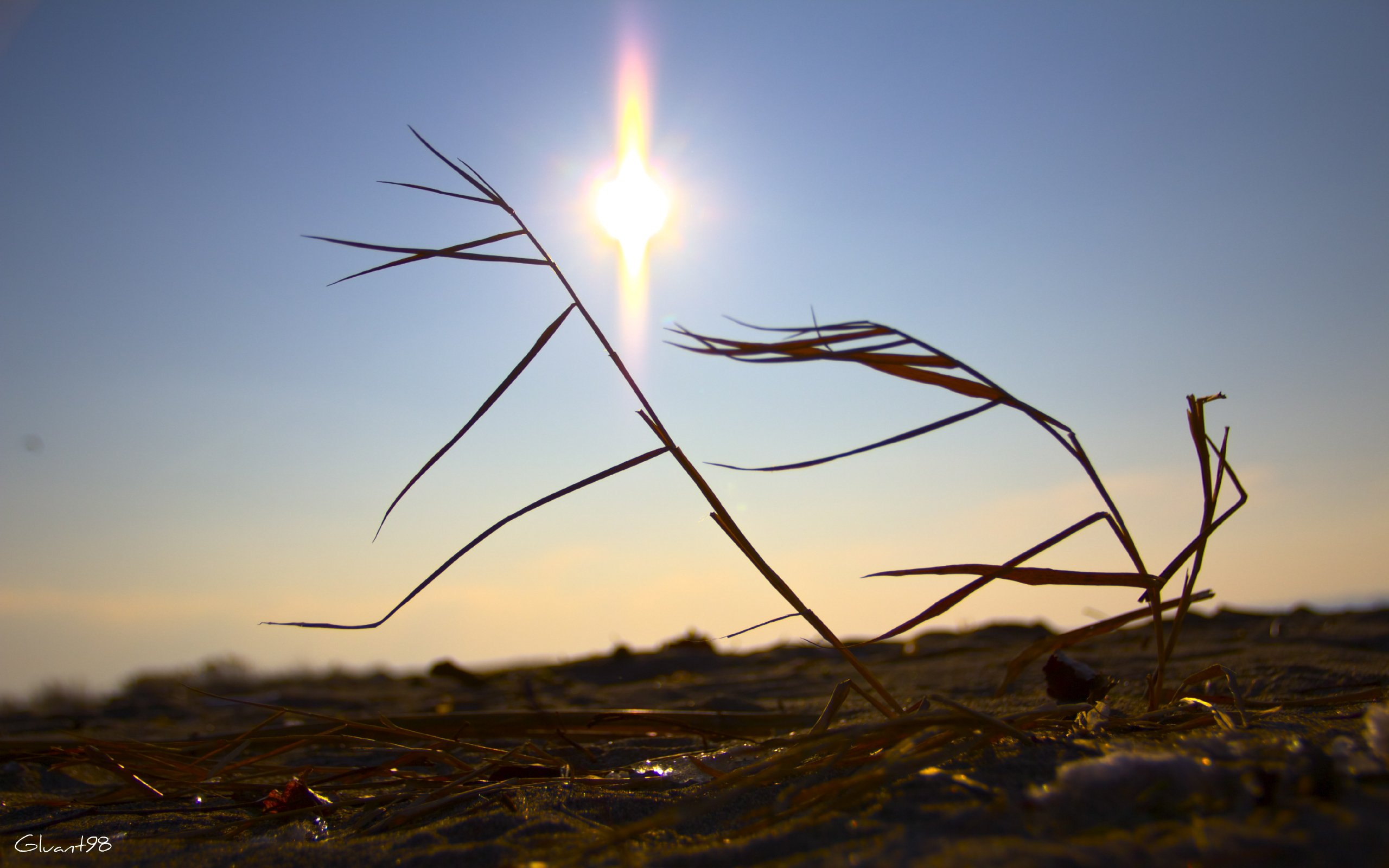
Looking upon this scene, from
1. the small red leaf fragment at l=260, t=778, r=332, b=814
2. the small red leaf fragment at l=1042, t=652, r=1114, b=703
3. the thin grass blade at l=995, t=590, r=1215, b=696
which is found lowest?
the small red leaf fragment at l=260, t=778, r=332, b=814

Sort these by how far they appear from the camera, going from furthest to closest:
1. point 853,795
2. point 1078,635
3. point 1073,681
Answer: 1. point 1073,681
2. point 1078,635
3. point 853,795

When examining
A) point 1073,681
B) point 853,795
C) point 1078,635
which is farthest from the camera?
point 1073,681

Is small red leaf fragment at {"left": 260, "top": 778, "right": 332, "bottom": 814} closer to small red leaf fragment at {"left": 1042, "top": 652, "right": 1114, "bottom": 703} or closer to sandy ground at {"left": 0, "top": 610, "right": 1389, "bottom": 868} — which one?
sandy ground at {"left": 0, "top": 610, "right": 1389, "bottom": 868}

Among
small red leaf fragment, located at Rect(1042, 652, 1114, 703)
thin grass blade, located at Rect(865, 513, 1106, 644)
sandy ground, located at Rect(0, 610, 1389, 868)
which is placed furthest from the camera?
small red leaf fragment, located at Rect(1042, 652, 1114, 703)

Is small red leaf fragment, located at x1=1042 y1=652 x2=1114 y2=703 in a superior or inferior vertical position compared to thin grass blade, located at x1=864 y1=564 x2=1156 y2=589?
inferior

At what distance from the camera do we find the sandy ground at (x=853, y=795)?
0.80 m

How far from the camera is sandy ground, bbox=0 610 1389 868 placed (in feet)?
2.63

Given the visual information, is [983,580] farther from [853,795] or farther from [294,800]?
[294,800]

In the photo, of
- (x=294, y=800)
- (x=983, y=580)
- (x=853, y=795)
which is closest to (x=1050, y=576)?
(x=983, y=580)

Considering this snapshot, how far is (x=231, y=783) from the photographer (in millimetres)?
1729

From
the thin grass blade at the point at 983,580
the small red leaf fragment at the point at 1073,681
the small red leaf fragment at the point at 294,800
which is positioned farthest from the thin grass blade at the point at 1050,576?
the small red leaf fragment at the point at 294,800

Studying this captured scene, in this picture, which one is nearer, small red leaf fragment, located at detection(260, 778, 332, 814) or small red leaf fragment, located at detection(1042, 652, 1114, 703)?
small red leaf fragment, located at detection(260, 778, 332, 814)

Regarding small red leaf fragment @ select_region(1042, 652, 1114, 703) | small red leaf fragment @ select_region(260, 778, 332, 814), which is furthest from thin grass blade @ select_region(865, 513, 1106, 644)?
small red leaf fragment @ select_region(260, 778, 332, 814)

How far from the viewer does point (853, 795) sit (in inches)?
41.3
